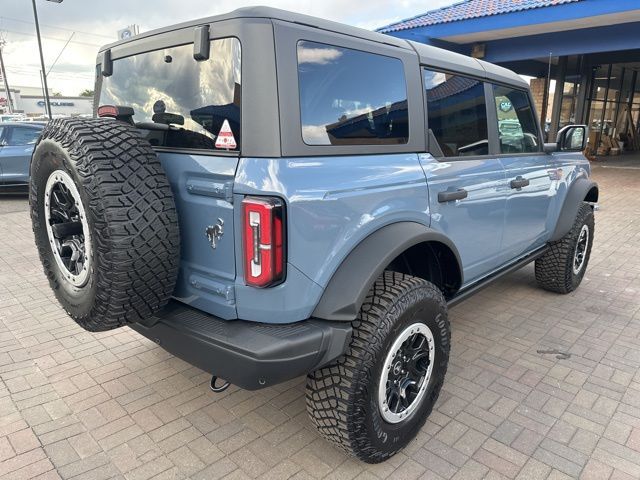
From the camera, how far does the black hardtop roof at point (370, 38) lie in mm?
1871

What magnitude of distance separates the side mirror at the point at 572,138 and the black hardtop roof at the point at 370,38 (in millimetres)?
675

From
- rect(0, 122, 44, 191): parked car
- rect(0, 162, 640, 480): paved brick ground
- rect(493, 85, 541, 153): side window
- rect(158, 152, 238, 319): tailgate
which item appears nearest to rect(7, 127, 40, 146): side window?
rect(0, 122, 44, 191): parked car

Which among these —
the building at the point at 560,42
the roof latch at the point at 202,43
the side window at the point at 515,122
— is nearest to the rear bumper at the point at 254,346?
the roof latch at the point at 202,43

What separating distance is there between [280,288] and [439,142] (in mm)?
1383

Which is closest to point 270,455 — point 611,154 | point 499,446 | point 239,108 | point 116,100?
point 499,446

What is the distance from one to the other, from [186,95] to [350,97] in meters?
0.76

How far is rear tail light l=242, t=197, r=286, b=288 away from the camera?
1794mm

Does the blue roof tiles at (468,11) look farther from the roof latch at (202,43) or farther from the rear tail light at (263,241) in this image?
the rear tail light at (263,241)

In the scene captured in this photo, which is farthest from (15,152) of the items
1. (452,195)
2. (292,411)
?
(452,195)

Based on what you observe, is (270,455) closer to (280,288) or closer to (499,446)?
(280,288)

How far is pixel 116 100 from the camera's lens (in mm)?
2693

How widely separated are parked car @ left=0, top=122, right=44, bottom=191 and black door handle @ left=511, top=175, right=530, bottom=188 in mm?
9584

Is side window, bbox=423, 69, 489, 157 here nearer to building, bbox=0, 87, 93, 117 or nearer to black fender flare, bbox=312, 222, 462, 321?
black fender flare, bbox=312, 222, 462, 321

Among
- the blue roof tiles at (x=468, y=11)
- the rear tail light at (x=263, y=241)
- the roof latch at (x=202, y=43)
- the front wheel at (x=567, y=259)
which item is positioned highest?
the blue roof tiles at (x=468, y=11)
